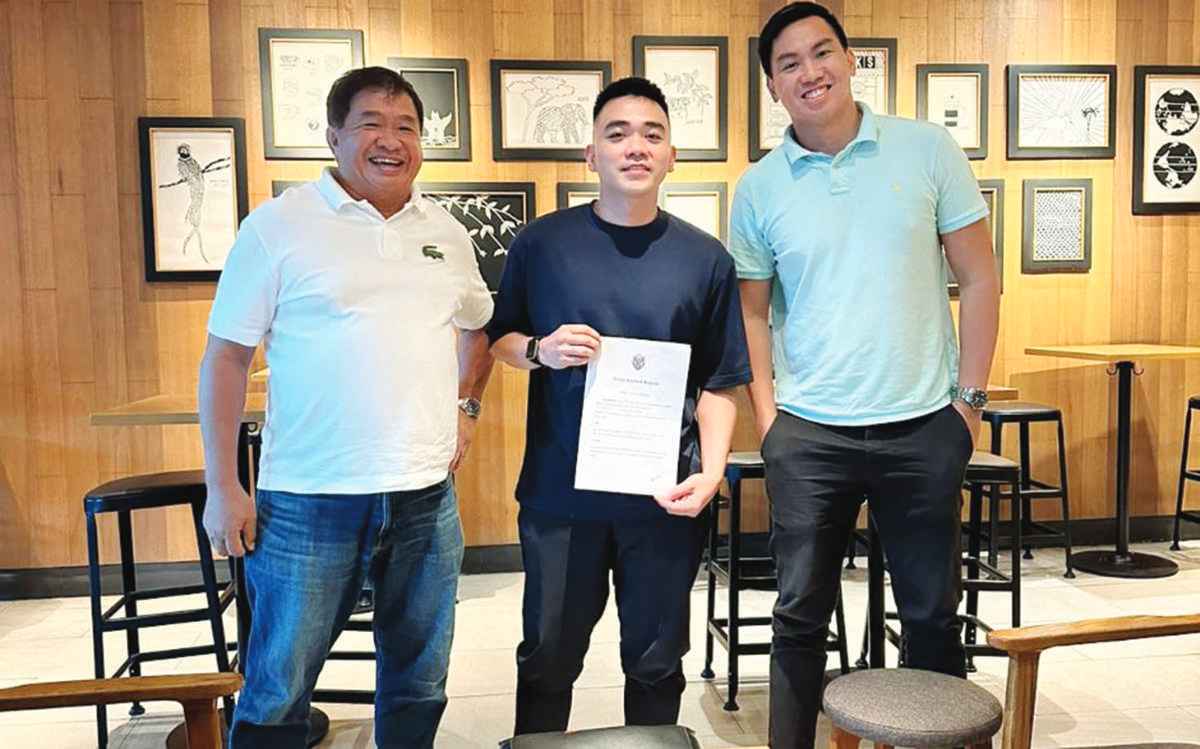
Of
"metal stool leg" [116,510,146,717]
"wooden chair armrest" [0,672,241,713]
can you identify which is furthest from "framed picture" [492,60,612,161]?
"wooden chair armrest" [0,672,241,713]

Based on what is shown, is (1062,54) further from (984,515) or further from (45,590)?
(45,590)

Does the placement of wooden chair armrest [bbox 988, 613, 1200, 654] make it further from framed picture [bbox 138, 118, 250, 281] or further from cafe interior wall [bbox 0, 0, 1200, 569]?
framed picture [bbox 138, 118, 250, 281]

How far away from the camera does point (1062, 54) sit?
4648mm

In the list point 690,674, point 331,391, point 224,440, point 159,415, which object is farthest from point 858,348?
point 159,415

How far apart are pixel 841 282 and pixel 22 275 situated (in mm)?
3700

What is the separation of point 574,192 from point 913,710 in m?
3.25

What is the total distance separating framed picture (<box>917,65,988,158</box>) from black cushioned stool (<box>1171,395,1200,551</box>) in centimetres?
156

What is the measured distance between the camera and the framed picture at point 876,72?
4.49 m

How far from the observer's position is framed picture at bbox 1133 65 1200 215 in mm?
4715

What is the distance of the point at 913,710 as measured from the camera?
1566 millimetres

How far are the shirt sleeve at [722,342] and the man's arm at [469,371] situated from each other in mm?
476

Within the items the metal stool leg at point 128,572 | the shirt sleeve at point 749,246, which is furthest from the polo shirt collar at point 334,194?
the metal stool leg at point 128,572

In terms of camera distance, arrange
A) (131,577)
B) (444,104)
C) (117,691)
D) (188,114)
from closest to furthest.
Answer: (117,691)
(131,577)
(188,114)
(444,104)

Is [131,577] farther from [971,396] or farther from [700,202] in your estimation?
[700,202]
